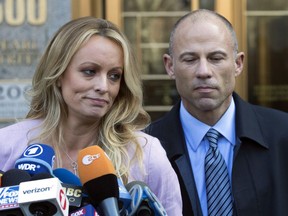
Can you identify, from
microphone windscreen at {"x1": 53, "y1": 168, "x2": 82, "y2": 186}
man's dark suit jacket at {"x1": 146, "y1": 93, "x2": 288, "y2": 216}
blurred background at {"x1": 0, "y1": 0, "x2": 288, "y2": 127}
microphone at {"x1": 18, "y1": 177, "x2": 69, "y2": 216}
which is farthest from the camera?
blurred background at {"x1": 0, "y1": 0, "x2": 288, "y2": 127}

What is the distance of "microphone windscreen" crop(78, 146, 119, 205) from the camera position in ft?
8.20

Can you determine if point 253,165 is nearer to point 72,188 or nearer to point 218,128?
point 218,128

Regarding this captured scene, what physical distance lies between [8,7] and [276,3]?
2.14 meters

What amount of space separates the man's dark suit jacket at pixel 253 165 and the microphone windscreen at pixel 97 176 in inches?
38.8

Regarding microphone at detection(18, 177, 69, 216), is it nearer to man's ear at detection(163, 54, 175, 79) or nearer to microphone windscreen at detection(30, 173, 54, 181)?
microphone windscreen at detection(30, 173, 54, 181)

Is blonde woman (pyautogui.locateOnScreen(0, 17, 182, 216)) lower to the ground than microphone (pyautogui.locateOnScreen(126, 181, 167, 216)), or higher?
higher

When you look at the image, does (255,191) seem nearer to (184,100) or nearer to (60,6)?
(184,100)

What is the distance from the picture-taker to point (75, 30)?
3.19m

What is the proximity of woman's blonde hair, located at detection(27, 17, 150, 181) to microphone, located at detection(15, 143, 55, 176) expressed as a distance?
1.23 feet

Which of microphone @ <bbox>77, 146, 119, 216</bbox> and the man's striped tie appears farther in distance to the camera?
the man's striped tie

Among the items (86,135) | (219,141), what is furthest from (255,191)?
(86,135)

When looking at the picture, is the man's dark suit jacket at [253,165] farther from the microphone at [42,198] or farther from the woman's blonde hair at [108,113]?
the microphone at [42,198]

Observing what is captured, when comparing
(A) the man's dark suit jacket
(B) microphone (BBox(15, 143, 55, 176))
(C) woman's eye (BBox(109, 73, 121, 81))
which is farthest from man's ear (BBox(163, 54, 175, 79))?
(B) microphone (BBox(15, 143, 55, 176))

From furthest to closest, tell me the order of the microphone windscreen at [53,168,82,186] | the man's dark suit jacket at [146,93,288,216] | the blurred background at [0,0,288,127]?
the blurred background at [0,0,288,127] → the man's dark suit jacket at [146,93,288,216] → the microphone windscreen at [53,168,82,186]
